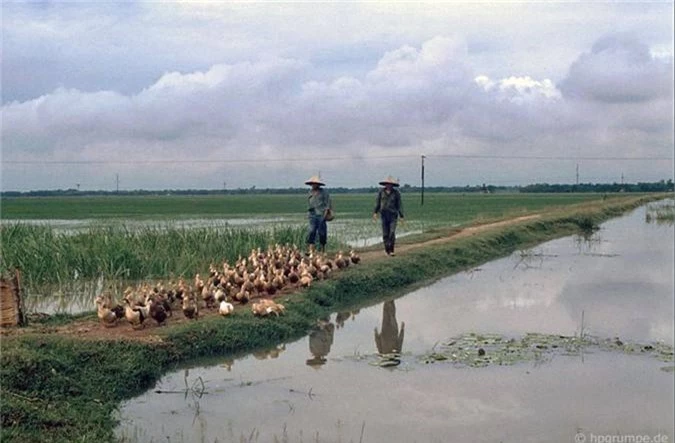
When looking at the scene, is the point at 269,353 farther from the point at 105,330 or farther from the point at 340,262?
the point at 340,262

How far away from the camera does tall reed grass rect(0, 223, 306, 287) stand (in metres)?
13.7

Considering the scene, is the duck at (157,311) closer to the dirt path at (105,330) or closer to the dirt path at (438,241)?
the dirt path at (105,330)

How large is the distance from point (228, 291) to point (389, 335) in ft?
7.56

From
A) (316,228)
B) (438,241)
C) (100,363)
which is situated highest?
(316,228)

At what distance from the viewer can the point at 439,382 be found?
7.82 metres

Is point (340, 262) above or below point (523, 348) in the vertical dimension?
above

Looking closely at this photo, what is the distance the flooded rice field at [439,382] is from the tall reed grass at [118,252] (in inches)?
160

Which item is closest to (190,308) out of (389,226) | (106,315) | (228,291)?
(106,315)

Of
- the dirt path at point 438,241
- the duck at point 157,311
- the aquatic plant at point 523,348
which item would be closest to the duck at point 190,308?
the duck at point 157,311

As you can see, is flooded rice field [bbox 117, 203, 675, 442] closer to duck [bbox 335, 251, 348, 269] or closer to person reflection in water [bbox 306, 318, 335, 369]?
person reflection in water [bbox 306, 318, 335, 369]

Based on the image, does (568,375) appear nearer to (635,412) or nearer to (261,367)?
(635,412)

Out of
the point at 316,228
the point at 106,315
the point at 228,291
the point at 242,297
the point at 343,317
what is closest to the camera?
the point at 106,315

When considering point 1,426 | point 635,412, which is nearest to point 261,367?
point 1,426

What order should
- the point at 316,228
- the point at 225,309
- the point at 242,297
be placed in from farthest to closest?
the point at 316,228 < the point at 242,297 < the point at 225,309
